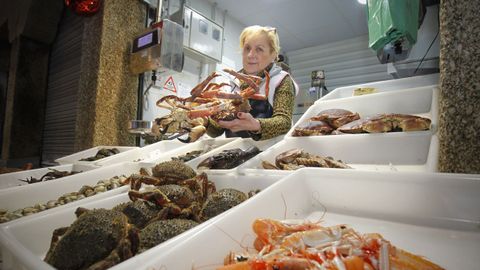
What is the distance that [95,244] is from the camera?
74cm

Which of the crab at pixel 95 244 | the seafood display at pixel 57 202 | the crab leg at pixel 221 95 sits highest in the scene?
the crab leg at pixel 221 95

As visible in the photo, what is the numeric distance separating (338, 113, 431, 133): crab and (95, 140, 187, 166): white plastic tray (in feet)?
5.60

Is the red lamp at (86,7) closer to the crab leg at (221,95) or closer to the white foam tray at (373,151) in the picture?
the crab leg at (221,95)

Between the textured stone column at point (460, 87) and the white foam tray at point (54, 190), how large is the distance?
1650 mm

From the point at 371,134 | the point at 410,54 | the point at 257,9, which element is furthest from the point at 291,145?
the point at 257,9

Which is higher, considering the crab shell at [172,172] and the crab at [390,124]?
the crab at [390,124]

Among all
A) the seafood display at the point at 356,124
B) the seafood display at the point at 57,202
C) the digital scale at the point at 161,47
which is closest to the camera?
the seafood display at the point at 57,202

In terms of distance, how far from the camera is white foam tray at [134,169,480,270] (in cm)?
66

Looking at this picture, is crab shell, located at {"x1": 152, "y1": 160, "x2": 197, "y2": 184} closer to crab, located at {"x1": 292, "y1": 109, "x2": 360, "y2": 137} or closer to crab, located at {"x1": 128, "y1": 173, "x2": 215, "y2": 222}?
crab, located at {"x1": 128, "y1": 173, "x2": 215, "y2": 222}

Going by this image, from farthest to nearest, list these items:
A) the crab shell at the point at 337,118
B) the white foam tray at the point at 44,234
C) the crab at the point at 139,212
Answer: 1. the crab shell at the point at 337,118
2. the crab at the point at 139,212
3. the white foam tray at the point at 44,234

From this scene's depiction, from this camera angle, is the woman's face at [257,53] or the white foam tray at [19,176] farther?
the woman's face at [257,53]

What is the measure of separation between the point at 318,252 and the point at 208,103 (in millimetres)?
1293

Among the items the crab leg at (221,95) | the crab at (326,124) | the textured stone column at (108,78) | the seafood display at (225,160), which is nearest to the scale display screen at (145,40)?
the textured stone column at (108,78)

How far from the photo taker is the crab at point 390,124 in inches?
58.4
